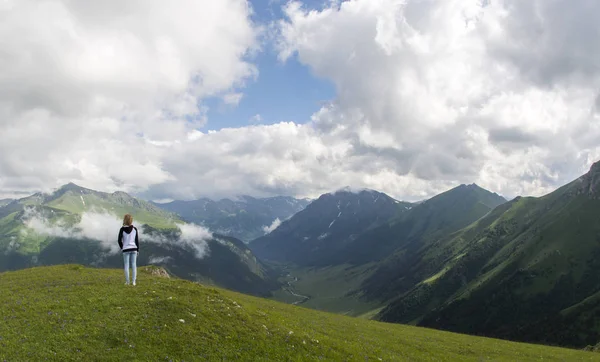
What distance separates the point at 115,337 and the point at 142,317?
3070mm

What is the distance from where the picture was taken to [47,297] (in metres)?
29.8

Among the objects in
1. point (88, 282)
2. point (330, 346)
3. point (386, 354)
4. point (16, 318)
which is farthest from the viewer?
point (88, 282)

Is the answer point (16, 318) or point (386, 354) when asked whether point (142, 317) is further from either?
point (386, 354)

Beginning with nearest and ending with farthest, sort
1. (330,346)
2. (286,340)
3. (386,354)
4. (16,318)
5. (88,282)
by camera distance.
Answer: (16,318), (286,340), (330,346), (386,354), (88,282)

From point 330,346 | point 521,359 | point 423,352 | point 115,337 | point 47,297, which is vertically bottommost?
point 521,359

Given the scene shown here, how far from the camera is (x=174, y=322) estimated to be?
25266 mm

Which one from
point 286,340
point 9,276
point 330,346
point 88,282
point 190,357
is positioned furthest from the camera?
point 9,276

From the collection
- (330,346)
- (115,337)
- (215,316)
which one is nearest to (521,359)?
(330,346)

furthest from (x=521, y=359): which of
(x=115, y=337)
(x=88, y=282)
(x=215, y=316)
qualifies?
(x=88, y=282)

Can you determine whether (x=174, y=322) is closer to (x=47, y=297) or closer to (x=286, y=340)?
(x=286, y=340)

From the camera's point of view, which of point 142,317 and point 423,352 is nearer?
point 142,317

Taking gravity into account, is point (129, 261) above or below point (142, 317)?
above

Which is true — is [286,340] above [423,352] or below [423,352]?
above

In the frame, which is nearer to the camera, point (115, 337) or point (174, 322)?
point (115, 337)
